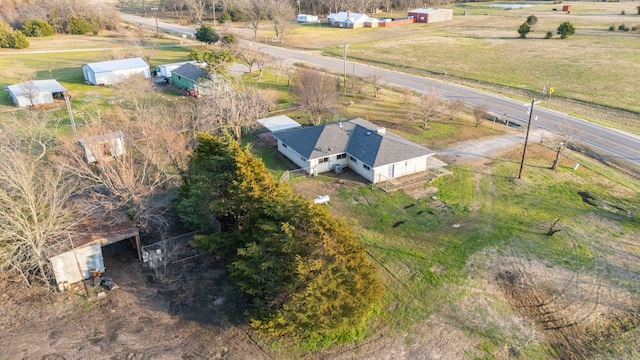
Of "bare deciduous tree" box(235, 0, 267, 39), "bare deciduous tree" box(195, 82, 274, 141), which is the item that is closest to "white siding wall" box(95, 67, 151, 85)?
"bare deciduous tree" box(195, 82, 274, 141)

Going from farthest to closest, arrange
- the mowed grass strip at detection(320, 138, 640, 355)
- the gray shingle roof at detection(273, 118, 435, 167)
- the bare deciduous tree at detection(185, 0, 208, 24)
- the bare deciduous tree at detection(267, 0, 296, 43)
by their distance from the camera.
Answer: the bare deciduous tree at detection(185, 0, 208, 24) < the bare deciduous tree at detection(267, 0, 296, 43) < the gray shingle roof at detection(273, 118, 435, 167) < the mowed grass strip at detection(320, 138, 640, 355)

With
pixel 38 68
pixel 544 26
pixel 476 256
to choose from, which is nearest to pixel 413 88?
pixel 476 256

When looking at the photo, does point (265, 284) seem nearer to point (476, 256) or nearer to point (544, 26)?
point (476, 256)

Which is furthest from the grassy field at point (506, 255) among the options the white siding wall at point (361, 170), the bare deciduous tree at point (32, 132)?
the bare deciduous tree at point (32, 132)

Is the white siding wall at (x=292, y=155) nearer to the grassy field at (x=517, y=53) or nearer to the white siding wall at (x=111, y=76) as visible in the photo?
the white siding wall at (x=111, y=76)

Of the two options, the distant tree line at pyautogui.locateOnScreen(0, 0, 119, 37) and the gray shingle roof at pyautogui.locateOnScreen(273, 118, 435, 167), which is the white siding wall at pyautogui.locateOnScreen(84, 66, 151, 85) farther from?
the distant tree line at pyautogui.locateOnScreen(0, 0, 119, 37)

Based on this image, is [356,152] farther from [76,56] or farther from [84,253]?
[76,56]

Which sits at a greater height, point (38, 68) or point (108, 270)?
point (38, 68)
